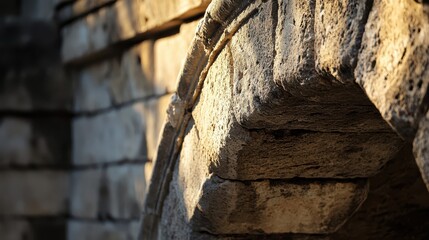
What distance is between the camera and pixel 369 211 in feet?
13.6

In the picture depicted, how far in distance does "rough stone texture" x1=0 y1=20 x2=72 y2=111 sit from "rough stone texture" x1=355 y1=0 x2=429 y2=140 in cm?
423

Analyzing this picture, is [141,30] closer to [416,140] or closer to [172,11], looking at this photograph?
[172,11]

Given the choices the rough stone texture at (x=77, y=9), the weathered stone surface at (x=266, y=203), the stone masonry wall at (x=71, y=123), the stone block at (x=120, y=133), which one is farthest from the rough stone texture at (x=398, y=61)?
the rough stone texture at (x=77, y=9)

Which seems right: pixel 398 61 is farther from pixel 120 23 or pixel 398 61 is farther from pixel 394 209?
pixel 120 23

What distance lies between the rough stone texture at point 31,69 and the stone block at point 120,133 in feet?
0.84

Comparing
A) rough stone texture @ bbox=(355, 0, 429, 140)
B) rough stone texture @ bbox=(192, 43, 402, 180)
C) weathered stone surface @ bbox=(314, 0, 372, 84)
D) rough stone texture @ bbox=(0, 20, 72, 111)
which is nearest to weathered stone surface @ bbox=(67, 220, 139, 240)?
rough stone texture @ bbox=(0, 20, 72, 111)

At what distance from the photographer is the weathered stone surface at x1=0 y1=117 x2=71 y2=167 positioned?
20.2 ft

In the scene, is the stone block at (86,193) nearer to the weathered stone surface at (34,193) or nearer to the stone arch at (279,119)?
the weathered stone surface at (34,193)

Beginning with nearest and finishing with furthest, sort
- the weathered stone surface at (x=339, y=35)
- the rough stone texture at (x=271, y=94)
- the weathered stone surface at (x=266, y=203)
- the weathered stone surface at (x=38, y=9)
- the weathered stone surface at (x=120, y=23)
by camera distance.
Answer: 1. the weathered stone surface at (x=339, y=35)
2. the rough stone texture at (x=271, y=94)
3. the weathered stone surface at (x=266, y=203)
4. the weathered stone surface at (x=120, y=23)
5. the weathered stone surface at (x=38, y=9)

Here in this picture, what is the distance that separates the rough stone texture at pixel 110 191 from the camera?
5078mm

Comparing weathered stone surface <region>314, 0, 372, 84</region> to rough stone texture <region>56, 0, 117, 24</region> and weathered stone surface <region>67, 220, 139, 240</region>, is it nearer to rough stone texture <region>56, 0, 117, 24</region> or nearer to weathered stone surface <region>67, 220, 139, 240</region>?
weathered stone surface <region>67, 220, 139, 240</region>

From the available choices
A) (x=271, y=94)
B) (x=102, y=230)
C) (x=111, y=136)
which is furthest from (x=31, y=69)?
(x=271, y=94)

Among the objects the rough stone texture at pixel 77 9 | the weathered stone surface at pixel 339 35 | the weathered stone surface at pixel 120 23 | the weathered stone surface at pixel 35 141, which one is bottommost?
the weathered stone surface at pixel 35 141

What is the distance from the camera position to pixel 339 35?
2314mm
